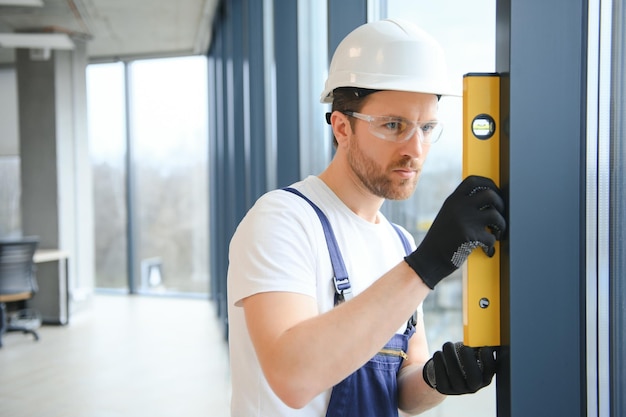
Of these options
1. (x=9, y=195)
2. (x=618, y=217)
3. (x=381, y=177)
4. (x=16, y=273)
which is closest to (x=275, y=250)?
(x=381, y=177)

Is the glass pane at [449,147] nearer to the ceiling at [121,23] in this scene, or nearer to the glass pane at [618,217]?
the glass pane at [618,217]

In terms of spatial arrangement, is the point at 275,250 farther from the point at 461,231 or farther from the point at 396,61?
the point at 396,61

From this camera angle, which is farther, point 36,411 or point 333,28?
point 36,411

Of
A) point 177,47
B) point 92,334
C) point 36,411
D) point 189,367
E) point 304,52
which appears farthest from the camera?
point 177,47

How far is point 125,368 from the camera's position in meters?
5.27

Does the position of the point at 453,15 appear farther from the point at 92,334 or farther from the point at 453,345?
the point at 92,334

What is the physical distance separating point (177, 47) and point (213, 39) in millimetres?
1051

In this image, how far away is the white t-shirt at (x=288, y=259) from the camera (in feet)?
3.64

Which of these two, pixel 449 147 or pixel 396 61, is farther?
pixel 449 147

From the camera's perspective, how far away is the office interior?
99 cm

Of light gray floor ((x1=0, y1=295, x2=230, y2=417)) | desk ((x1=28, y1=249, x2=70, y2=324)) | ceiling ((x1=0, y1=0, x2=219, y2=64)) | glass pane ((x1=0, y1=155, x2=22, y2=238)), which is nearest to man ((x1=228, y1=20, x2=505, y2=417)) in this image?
light gray floor ((x1=0, y1=295, x2=230, y2=417))

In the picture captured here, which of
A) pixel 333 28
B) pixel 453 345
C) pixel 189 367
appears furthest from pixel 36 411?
pixel 453 345

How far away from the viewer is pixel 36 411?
14.0 feet

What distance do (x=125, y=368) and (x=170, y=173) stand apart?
165 inches
